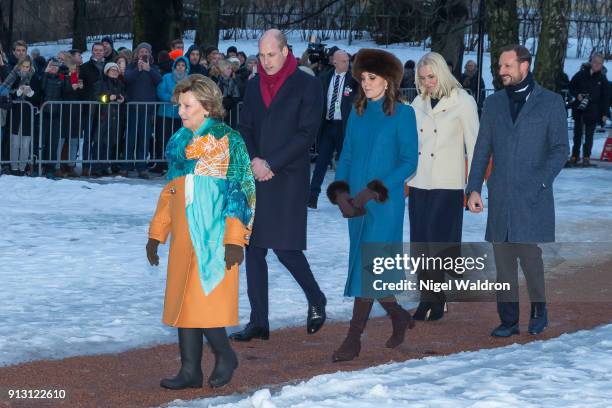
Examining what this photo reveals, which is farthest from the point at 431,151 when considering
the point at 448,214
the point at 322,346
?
the point at 322,346

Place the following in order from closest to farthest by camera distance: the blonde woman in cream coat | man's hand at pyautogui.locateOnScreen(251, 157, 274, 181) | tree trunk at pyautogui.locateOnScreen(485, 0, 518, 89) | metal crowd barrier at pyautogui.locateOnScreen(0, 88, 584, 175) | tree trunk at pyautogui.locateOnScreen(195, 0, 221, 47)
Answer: man's hand at pyautogui.locateOnScreen(251, 157, 274, 181) → the blonde woman in cream coat → metal crowd barrier at pyautogui.locateOnScreen(0, 88, 584, 175) → tree trunk at pyautogui.locateOnScreen(485, 0, 518, 89) → tree trunk at pyautogui.locateOnScreen(195, 0, 221, 47)

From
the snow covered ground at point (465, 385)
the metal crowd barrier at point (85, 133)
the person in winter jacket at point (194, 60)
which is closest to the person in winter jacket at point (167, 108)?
the metal crowd barrier at point (85, 133)

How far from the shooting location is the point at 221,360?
671cm

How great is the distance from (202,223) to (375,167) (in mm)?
1354

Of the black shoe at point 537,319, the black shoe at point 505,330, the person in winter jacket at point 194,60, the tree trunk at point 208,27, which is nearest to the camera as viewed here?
the black shoe at point 505,330

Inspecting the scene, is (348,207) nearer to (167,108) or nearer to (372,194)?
(372,194)

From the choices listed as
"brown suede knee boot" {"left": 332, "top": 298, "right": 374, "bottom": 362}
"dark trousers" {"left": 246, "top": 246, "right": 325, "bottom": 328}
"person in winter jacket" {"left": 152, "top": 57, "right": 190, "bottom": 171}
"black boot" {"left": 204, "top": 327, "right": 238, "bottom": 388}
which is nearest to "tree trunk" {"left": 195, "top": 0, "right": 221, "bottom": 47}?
"person in winter jacket" {"left": 152, "top": 57, "right": 190, "bottom": 171}

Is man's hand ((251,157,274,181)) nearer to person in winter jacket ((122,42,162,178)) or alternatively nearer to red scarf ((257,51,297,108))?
red scarf ((257,51,297,108))

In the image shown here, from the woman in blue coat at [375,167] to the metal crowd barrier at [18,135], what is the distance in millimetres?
9101

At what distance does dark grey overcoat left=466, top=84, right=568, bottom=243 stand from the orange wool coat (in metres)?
2.24

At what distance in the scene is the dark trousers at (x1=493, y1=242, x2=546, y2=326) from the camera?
329 inches

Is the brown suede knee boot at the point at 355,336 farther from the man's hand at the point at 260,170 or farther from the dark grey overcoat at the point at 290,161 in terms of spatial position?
the man's hand at the point at 260,170

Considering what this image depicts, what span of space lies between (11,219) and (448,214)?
19.6 feet

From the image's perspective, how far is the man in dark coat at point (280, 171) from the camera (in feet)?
26.3
